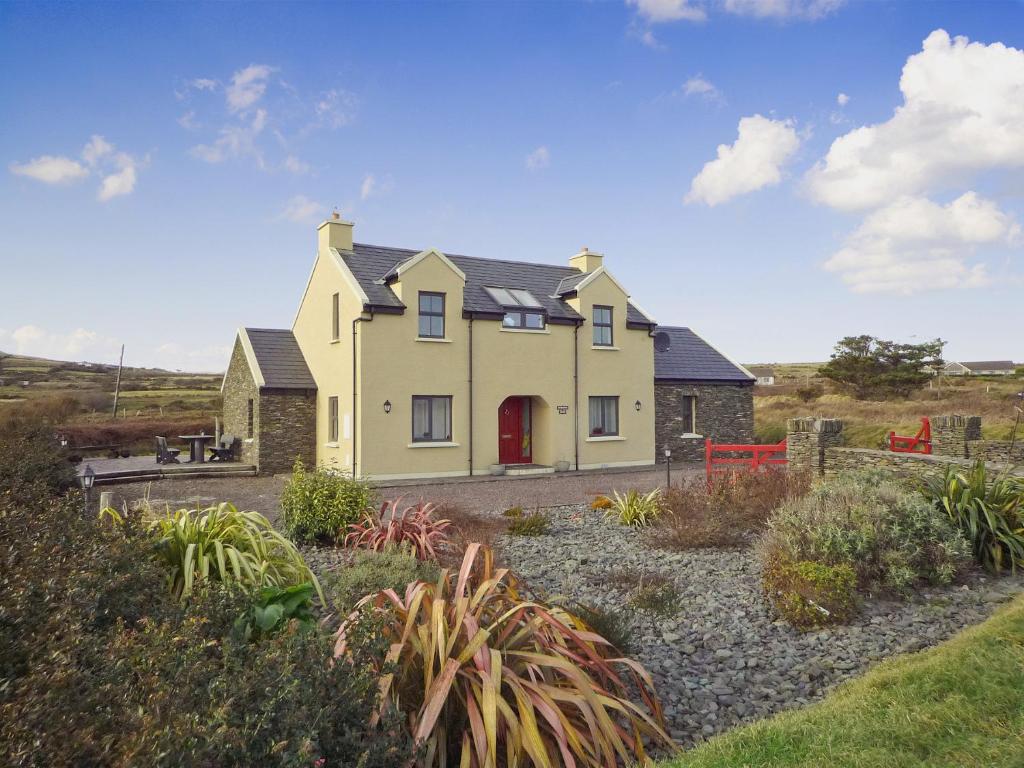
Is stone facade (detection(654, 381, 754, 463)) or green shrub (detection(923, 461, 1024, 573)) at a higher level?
stone facade (detection(654, 381, 754, 463))

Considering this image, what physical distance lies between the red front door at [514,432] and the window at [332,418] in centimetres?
508

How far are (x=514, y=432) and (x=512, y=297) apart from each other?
4.37 meters

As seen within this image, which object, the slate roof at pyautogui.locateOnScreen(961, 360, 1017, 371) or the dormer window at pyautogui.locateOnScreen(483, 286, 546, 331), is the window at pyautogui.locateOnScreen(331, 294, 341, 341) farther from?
the slate roof at pyautogui.locateOnScreen(961, 360, 1017, 371)

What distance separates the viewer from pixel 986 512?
875 centimetres

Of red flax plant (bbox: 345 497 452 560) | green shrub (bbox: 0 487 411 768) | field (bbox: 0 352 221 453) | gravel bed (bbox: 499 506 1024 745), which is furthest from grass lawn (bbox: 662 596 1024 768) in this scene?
field (bbox: 0 352 221 453)

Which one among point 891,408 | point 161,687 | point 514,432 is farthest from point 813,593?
point 891,408

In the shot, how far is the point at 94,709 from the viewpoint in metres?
2.39

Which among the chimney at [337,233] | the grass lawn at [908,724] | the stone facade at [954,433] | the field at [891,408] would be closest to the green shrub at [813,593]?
the grass lawn at [908,724]

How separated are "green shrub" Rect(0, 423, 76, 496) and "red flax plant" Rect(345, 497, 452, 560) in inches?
Answer: 142

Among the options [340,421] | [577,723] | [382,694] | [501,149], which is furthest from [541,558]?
[340,421]

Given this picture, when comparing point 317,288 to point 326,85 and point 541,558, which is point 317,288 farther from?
point 541,558

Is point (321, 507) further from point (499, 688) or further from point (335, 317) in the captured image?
point (335, 317)

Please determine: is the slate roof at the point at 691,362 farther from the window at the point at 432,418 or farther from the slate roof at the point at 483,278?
the window at the point at 432,418

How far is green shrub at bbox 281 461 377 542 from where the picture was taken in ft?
31.3
